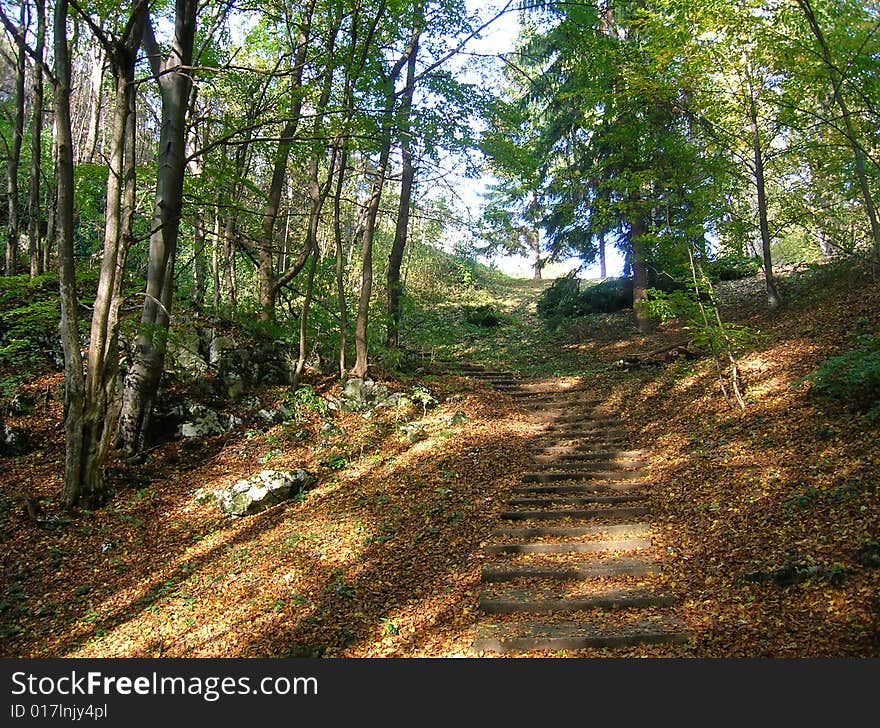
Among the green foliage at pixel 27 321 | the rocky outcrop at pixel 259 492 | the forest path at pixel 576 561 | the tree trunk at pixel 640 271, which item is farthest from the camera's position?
the tree trunk at pixel 640 271

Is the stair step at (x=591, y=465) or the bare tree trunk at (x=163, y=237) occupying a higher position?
the bare tree trunk at (x=163, y=237)

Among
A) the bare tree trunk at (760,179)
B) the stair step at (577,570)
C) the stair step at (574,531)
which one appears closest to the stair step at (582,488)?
the stair step at (574,531)

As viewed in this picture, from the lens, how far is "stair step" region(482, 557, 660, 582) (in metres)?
5.06

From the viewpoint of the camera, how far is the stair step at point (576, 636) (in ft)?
13.5

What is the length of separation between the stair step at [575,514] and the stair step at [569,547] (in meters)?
0.60

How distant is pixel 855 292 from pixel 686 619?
866 centimetres

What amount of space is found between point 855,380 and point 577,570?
3.85m

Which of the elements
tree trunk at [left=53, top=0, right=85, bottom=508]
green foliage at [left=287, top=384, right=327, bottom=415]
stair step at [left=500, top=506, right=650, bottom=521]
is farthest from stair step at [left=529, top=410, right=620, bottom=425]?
tree trunk at [left=53, top=0, right=85, bottom=508]

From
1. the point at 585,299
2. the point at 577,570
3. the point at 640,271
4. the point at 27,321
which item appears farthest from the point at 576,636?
the point at 585,299

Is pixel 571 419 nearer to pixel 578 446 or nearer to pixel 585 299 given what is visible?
pixel 578 446

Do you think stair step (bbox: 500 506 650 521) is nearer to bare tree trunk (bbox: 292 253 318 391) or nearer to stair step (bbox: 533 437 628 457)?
stair step (bbox: 533 437 628 457)

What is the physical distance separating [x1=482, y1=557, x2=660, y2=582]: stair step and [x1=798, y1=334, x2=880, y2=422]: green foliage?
9.81ft

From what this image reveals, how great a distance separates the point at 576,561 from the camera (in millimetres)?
5367

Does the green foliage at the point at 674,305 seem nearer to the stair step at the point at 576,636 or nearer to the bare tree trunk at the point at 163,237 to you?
the stair step at the point at 576,636
